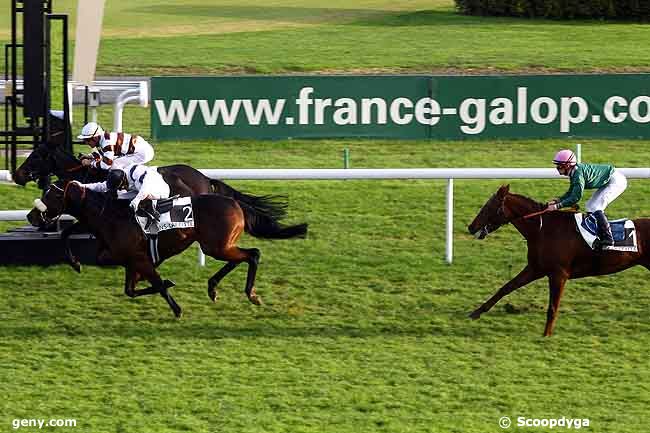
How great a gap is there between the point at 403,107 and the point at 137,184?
4602 millimetres

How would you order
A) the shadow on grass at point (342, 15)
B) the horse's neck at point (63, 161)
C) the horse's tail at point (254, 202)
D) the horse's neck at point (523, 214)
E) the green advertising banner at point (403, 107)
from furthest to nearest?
the shadow on grass at point (342, 15) → the green advertising banner at point (403, 107) → the horse's tail at point (254, 202) → the horse's neck at point (63, 161) → the horse's neck at point (523, 214)

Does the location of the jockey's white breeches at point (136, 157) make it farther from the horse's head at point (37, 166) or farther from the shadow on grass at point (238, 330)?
the shadow on grass at point (238, 330)

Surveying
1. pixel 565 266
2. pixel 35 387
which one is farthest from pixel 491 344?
pixel 35 387

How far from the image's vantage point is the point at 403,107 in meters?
13.5

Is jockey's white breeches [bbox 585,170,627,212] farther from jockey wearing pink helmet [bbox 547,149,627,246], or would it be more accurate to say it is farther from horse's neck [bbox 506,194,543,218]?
horse's neck [bbox 506,194,543,218]

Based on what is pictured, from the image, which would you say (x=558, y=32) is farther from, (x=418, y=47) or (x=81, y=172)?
(x=81, y=172)

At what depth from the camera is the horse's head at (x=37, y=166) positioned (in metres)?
10.0

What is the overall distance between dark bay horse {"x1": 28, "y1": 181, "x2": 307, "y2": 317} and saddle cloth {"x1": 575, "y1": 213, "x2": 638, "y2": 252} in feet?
7.04

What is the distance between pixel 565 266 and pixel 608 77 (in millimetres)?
4695

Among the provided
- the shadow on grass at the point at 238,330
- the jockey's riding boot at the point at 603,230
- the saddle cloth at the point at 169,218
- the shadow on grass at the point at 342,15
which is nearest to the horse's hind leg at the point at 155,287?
the shadow on grass at the point at 238,330

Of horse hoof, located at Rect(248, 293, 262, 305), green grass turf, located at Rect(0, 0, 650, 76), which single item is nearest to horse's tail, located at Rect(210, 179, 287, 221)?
horse hoof, located at Rect(248, 293, 262, 305)

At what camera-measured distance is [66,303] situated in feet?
32.5

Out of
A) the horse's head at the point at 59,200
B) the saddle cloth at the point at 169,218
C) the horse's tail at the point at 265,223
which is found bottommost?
the horse's tail at the point at 265,223

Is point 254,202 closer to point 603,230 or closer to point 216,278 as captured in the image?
point 216,278
